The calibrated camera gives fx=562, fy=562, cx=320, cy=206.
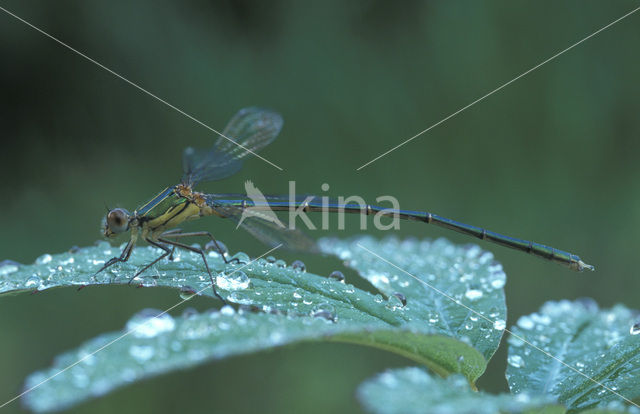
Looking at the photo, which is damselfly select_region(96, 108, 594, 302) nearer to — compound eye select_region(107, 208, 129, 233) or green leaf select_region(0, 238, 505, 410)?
compound eye select_region(107, 208, 129, 233)

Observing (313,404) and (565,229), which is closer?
(313,404)

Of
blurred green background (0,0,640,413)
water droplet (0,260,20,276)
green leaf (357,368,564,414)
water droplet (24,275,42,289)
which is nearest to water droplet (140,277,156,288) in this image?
water droplet (24,275,42,289)

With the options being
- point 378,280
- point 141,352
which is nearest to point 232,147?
point 378,280

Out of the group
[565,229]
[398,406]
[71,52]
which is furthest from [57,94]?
[398,406]

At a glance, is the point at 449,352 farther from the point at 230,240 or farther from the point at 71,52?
the point at 71,52

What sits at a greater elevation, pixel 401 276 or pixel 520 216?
pixel 520 216

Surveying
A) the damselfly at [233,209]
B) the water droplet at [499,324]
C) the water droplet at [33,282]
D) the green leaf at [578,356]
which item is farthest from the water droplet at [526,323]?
the water droplet at [33,282]
